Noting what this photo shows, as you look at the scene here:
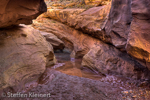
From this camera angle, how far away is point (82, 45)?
8898 mm

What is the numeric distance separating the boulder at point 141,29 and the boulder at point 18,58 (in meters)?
3.16

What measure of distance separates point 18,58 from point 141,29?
3639 mm

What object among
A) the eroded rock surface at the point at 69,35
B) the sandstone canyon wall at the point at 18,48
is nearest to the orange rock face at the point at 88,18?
the eroded rock surface at the point at 69,35

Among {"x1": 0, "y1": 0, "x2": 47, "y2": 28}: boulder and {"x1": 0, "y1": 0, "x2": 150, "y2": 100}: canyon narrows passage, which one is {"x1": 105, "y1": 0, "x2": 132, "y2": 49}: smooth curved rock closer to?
{"x1": 0, "y1": 0, "x2": 150, "y2": 100}: canyon narrows passage

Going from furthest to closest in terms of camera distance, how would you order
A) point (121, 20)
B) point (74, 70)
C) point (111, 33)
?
1. point (74, 70)
2. point (111, 33)
3. point (121, 20)

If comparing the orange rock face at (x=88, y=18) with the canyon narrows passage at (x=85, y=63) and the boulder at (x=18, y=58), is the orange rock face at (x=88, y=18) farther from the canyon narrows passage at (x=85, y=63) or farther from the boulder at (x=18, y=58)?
the boulder at (x=18, y=58)

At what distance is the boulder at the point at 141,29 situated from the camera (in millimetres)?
2312

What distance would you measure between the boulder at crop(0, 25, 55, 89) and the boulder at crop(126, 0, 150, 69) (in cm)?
316

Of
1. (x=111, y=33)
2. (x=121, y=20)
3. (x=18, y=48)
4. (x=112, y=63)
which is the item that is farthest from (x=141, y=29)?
(x=18, y=48)

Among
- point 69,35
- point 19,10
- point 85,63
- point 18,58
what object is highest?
point 19,10

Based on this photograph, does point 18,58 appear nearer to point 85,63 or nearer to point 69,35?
point 85,63

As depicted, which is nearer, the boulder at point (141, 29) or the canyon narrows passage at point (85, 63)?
the boulder at point (141, 29)

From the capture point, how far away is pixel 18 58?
11.2ft

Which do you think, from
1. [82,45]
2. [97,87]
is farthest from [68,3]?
[97,87]
